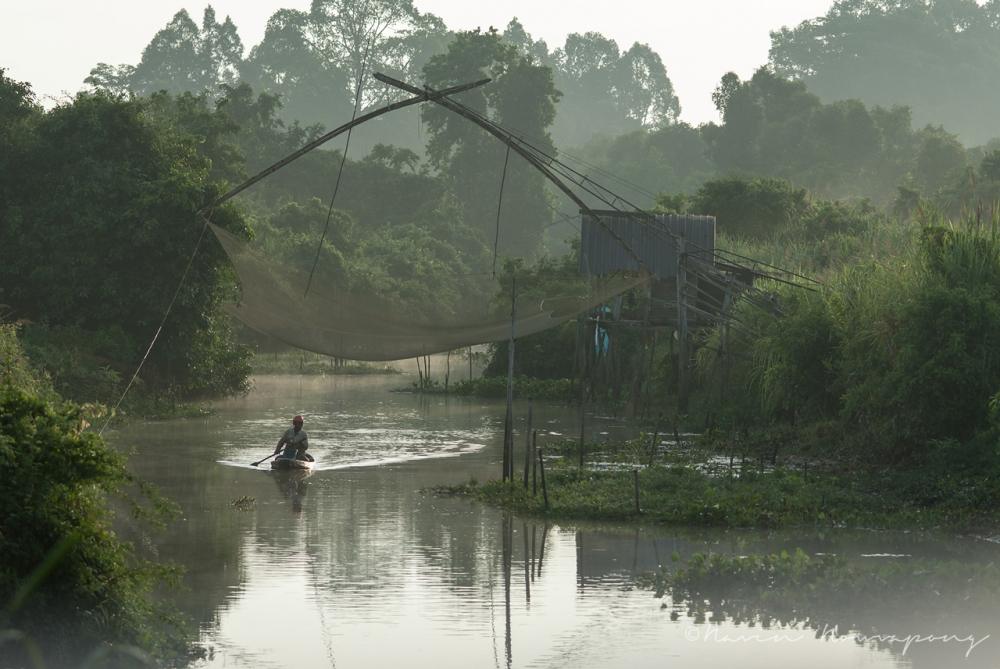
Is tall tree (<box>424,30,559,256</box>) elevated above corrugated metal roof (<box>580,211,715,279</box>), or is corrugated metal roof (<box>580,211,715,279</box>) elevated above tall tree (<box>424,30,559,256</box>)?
tall tree (<box>424,30,559,256</box>)

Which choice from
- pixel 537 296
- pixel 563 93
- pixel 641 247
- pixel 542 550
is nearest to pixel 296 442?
pixel 542 550

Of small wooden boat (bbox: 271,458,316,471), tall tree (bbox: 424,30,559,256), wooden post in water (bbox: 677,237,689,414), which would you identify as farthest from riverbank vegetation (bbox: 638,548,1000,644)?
tall tree (bbox: 424,30,559,256)

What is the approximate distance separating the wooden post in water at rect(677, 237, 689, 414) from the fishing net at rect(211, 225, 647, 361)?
5.26 metres

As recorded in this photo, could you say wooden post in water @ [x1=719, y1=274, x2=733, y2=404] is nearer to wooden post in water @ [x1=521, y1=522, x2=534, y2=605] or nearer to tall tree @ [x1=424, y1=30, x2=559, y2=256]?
wooden post in water @ [x1=521, y1=522, x2=534, y2=605]

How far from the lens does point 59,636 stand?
756cm

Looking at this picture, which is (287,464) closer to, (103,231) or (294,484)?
(294,484)

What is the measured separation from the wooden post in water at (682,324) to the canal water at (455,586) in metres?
4.51

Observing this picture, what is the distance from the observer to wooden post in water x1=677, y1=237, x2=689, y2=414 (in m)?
20.7

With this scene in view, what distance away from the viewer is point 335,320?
51.2 feet

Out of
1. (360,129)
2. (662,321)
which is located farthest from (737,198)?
(360,129)

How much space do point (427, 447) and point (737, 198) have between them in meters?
15.3

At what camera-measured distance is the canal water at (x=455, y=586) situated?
28.8 ft

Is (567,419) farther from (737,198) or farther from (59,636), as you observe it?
(59,636)

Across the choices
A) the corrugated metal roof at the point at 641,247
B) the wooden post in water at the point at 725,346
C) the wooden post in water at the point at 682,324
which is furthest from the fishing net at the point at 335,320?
the corrugated metal roof at the point at 641,247
